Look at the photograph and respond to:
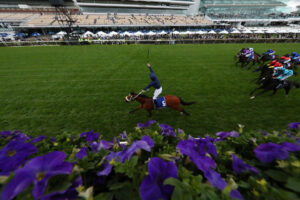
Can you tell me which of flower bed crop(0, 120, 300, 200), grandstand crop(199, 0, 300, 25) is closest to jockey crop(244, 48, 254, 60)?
flower bed crop(0, 120, 300, 200)

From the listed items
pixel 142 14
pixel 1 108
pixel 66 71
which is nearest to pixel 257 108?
pixel 1 108

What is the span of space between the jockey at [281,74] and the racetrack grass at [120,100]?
0.74 metres

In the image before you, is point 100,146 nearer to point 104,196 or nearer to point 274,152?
point 104,196

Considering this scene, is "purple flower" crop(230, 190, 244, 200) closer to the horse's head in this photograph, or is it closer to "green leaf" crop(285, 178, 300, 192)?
"green leaf" crop(285, 178, 300, 192)

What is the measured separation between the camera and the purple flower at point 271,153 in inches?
28.8

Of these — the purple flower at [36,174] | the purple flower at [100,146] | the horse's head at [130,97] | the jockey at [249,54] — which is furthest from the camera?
the jockey at [249,54]

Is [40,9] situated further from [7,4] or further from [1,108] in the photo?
[1,108]

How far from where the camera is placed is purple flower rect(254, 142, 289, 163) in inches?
28.8

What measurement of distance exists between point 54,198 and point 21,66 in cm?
1379

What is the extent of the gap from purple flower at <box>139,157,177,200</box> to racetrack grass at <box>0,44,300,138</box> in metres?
3.55

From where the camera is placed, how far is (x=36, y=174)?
1.74 feet

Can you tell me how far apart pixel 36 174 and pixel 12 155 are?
1.25 feet

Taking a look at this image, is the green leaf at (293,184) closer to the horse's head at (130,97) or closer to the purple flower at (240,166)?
the purple flower at (240,166)

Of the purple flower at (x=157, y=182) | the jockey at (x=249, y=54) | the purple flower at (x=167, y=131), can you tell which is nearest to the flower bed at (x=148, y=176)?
the purple flower at (x=157, y=182)
